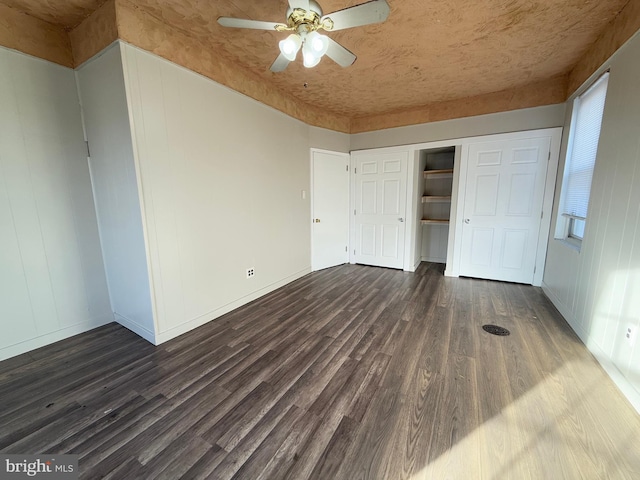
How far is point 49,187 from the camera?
228 cm

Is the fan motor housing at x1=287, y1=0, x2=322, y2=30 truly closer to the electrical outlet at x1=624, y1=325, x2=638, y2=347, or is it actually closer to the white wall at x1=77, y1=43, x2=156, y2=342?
the white wall at x1=77, y1=43, x2=156, y2=342

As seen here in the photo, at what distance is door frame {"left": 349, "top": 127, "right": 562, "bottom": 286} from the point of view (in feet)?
11.2

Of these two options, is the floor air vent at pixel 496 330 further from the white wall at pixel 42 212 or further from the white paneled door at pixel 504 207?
the white wall at pixel 42 212

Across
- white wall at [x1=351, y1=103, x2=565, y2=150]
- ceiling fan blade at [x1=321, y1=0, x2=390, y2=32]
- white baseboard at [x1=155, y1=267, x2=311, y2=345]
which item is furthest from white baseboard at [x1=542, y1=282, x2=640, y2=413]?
white baseboard at [x1=155, y1=267, x2=311, y2=345]

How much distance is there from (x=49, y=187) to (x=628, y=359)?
477 cm

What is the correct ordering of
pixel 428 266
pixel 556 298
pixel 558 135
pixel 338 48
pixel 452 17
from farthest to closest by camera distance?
pixel 428 266
pixel 558 135
pixel 556 298
pixel 452 17
pixel 338 48

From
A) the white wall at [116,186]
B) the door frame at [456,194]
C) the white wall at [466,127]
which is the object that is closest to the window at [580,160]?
the door frame at [456,194]

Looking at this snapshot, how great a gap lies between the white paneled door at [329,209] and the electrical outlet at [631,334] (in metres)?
3.55

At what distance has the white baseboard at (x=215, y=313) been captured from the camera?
2.39 meters

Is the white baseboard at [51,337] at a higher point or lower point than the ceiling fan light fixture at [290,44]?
lower

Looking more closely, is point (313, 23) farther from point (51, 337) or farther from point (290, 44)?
point (51, 337)

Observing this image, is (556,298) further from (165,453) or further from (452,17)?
(165,453)

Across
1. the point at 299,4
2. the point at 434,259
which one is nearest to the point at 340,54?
the point at 299,4

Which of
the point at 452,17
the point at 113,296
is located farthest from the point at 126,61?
the point at 452,17
